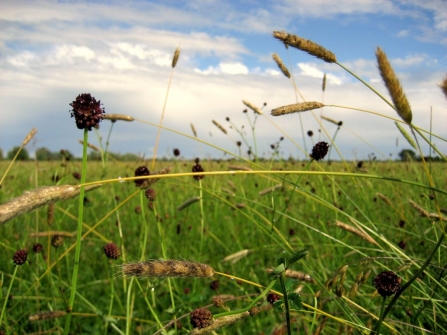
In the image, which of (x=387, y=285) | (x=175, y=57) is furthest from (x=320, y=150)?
(x=175, y=57)

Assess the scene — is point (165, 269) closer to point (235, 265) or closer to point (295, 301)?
point (295, 301)

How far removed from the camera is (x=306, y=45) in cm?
151

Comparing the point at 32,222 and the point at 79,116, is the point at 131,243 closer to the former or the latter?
the point at 32,222

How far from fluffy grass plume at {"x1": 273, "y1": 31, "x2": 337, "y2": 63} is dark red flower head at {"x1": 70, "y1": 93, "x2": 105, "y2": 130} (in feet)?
2.16

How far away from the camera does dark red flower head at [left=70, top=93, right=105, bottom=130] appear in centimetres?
124

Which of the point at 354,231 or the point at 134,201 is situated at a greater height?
the point at 354,231

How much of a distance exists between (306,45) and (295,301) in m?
0.82

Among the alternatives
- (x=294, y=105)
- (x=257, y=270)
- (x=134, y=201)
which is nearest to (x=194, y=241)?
(x=257, y=270)

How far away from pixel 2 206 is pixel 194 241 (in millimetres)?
3662

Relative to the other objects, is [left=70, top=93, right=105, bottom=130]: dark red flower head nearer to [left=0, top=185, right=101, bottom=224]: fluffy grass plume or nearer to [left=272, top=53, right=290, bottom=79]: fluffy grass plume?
[left=0, top=185, right=101, bottom=224]: fluffy grass plume

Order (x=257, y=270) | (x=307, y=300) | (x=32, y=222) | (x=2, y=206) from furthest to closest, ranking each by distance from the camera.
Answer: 1. (x=32, y=222)
2. (x=257, y=270)
3. (x=307, y=300)
4. (x=2, y=206)

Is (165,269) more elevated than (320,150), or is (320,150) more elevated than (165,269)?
(320,150)

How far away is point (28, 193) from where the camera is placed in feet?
3.11

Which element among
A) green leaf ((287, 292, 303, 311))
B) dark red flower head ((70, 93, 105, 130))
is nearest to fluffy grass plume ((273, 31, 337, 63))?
dark red flower head ((70, 93, 105, 130))
